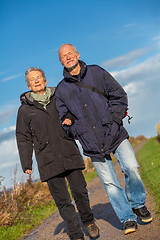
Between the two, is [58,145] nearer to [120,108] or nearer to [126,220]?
[120,108]

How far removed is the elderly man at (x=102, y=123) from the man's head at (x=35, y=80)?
39 centimetres

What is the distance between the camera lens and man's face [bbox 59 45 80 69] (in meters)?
5.09

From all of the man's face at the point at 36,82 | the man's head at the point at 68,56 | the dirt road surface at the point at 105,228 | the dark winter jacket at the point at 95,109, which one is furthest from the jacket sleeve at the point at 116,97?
the dirt road surface at the point at 105,228

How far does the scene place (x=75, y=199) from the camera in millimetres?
5309

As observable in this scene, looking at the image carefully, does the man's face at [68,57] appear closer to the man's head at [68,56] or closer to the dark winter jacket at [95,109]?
the man's head at [68,56]

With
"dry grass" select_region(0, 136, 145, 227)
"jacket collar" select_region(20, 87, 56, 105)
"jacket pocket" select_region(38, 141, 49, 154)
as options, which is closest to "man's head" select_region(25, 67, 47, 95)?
"jacket collar" select_region(20, 87, 56, 105)

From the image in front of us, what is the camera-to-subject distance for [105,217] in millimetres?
6434

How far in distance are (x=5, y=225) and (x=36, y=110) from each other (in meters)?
4.33

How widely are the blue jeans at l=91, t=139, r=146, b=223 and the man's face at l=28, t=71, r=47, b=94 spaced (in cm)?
135

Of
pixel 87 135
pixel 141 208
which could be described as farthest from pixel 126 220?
pixel 87 135

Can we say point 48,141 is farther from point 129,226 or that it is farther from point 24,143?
point 129,226

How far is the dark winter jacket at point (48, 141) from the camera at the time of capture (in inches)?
207

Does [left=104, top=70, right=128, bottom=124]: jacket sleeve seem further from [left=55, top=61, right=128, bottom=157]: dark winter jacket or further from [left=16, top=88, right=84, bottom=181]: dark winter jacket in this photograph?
[left=16, top=88, right=84, bottom=181]: dark winter jacket

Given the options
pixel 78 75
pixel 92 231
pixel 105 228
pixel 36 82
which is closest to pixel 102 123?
pixel 78 75
